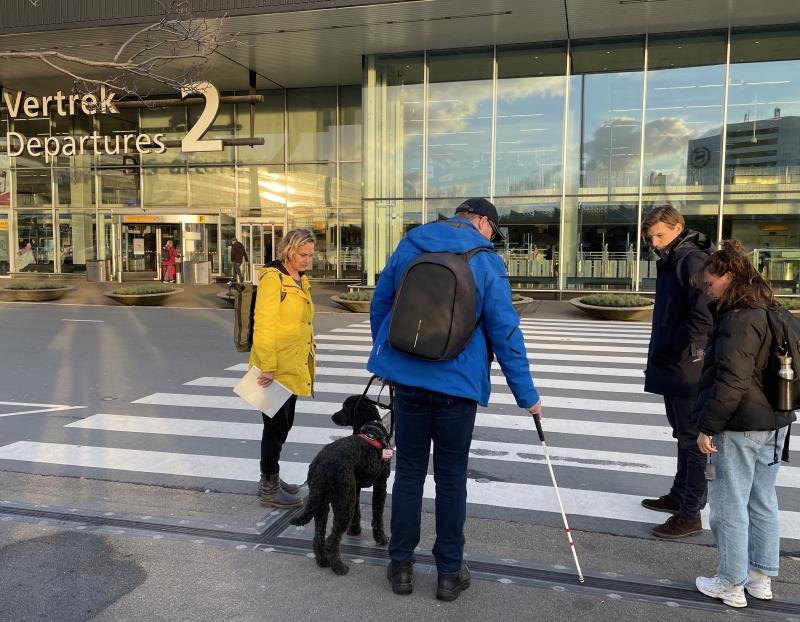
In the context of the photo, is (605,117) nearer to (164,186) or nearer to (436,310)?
(164,186)

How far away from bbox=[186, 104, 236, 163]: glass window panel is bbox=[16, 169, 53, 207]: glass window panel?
7560 mm

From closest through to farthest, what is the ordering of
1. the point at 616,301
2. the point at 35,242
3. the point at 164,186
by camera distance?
the point at 616,301 < the point at 164,186 < the point at 35,242

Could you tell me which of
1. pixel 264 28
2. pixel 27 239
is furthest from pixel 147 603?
pixel 27 239

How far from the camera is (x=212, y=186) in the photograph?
96.6ft

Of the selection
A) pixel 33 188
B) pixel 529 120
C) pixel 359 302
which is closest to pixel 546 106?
pixel 529 120

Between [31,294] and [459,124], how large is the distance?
47.5 ft

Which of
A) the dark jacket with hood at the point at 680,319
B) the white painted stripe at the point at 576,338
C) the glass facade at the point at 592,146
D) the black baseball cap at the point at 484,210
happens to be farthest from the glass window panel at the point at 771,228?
the black baseball cap at the point at 484,210

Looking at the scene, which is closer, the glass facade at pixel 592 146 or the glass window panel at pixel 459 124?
the glass facade at pixel 592 146

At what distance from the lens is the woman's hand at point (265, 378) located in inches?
169

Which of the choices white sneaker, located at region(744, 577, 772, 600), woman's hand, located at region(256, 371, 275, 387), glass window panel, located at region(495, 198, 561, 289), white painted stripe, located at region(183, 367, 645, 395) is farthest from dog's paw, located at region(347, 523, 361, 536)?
glass window panel, located at region(495, 198, 561, 289)

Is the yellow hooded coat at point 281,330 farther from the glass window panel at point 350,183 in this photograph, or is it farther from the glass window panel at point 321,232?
the glass window panel at point 350,183

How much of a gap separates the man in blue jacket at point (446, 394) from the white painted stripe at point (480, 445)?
2.37m

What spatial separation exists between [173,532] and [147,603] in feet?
2.80

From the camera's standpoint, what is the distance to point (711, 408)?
121 inches
